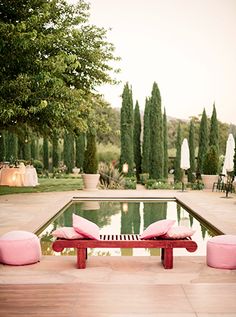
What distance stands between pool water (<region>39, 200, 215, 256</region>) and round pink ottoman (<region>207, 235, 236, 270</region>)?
1675 mm

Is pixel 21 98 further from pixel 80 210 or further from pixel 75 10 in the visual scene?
pixel 75 10

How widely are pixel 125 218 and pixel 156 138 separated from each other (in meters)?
12.3

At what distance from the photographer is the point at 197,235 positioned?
9.67 metres

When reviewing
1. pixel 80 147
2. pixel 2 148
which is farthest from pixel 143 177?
pixel 2 148

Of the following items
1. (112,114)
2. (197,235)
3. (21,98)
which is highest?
(112,114)

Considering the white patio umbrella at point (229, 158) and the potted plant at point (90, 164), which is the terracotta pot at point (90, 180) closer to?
the potted plant at point (90, 164)

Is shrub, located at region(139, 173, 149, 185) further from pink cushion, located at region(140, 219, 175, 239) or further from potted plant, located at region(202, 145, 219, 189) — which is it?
pink cushion, located at region(140, 219, 175, 239)

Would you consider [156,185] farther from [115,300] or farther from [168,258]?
[115,300]

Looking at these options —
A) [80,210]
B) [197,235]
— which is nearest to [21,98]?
[80,210]

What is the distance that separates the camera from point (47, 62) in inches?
534

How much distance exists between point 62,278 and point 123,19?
19.0m

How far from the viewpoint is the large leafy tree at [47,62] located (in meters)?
13.1

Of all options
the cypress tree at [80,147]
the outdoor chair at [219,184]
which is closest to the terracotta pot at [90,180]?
the outdoor chair at [219,184]

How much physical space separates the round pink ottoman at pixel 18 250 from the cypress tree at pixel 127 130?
1829 centimetres
